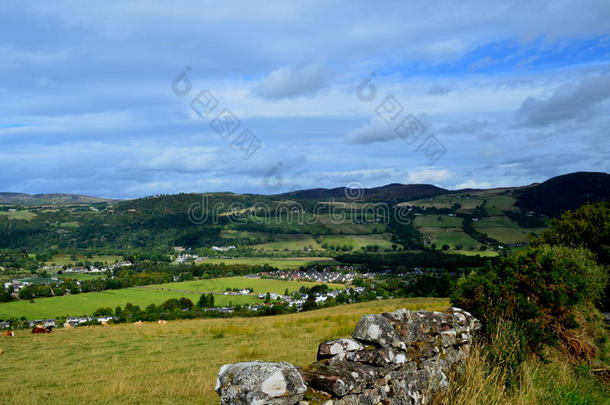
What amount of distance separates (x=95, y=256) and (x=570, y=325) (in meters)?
171

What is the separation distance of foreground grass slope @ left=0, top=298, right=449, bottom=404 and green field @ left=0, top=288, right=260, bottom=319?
1619 inches

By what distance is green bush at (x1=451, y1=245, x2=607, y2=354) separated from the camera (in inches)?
328

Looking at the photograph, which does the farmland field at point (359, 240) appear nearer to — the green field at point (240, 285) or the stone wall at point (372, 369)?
the green field at point (240, 285)

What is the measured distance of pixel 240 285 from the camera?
8775 cm

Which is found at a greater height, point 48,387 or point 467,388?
point 467,388

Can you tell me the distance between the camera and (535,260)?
1106cm

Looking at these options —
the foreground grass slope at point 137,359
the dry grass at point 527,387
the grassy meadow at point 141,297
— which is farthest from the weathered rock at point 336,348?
the grassy meadow at point 141,297

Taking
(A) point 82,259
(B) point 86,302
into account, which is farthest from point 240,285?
(A) point 82,259

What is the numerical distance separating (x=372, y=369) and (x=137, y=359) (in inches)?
460

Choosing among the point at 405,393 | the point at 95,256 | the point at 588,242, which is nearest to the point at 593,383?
the point at 405,393

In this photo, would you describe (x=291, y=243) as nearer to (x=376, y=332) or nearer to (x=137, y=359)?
(x=137, y=359)

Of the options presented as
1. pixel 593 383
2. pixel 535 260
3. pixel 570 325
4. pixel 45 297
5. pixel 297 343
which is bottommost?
pixel 45 297

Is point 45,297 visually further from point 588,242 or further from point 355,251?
point 355,251

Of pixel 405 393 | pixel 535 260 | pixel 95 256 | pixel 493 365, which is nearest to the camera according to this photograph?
pixel 405 393
